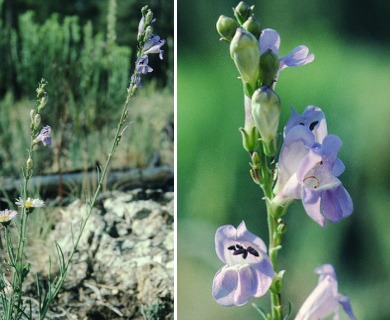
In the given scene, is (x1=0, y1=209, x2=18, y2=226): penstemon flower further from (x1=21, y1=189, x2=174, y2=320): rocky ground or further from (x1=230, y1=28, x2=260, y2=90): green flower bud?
(x1=230, y1=28, x2=260, y2=90): green flower bud

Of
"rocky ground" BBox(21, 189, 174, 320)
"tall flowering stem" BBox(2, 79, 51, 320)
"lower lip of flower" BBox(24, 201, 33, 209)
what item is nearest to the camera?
"tall flowering stem" BBox(2, 79, 51, 320)

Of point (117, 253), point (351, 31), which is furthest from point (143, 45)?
point (117, 253)

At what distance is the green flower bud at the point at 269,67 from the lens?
4.41 feet

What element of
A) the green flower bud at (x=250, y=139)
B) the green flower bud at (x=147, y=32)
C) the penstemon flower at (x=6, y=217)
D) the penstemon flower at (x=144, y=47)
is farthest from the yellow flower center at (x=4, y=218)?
the green flower bud at (x=250, y=139)

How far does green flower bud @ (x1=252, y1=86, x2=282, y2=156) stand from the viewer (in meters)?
1.32

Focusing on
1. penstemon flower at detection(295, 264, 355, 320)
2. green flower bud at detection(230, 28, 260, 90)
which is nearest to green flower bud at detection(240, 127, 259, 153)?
green flower bud at detection(230, 28, 260, 90)

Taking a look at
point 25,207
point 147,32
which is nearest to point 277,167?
point 147,32

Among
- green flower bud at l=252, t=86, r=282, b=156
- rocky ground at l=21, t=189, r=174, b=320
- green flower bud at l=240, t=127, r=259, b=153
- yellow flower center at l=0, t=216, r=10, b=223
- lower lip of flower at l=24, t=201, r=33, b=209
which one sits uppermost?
green flower bud at l=252, t=86, r=282, b=156

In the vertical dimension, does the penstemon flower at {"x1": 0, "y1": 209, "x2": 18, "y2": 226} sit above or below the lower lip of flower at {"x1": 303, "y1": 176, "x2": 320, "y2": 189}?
below

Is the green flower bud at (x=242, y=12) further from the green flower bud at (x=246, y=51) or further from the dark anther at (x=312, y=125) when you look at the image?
the dark anther at (x=312, y=125)

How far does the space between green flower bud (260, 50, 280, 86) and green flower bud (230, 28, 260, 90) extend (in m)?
0.01

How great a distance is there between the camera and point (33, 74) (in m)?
2.81

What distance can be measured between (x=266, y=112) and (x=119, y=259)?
1.04 m

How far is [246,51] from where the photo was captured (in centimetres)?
133
